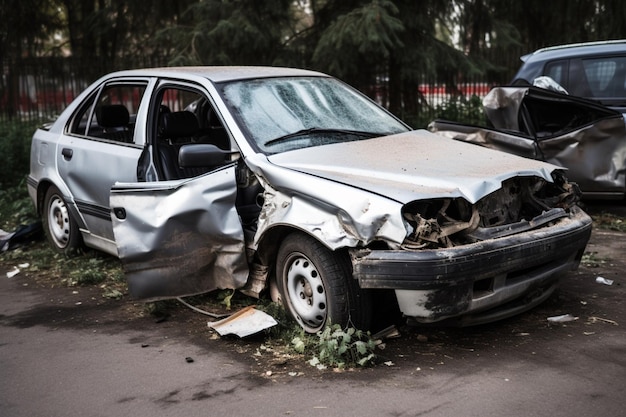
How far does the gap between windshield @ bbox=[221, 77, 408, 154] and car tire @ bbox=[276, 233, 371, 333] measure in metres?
0.79

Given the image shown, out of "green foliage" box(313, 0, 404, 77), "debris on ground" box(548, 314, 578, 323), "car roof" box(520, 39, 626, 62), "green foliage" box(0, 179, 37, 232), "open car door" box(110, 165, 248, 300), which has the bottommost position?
"debris on ground" box(548, 314, 578, 323)

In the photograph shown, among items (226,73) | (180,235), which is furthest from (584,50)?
(180,235)

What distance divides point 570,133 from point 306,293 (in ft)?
13.6

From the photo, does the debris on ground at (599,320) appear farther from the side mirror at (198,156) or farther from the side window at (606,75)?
the side window at (606,75)

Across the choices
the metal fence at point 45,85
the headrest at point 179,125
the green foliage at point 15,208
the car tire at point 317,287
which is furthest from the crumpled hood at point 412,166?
the metal fence at point 45,85

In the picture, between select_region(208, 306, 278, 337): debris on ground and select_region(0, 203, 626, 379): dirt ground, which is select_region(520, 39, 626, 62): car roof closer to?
select_region(0, 203, 626, 379): dirt ground

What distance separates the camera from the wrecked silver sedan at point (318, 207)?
427 centimetres

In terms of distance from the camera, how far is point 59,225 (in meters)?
7.20

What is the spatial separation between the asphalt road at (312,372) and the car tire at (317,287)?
1.02 feet

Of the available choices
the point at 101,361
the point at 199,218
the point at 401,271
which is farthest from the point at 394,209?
the point at 101,361

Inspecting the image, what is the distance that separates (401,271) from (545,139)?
4258mm

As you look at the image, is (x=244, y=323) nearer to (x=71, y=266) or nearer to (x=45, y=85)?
(x=71, y=266)

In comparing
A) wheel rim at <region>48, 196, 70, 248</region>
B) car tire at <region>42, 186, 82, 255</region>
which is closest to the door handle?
car tire at <region>42, 186, 82, 255</region>

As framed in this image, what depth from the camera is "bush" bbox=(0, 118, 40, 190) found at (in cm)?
1141
